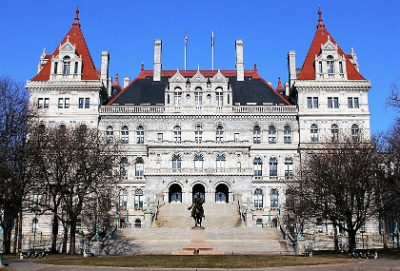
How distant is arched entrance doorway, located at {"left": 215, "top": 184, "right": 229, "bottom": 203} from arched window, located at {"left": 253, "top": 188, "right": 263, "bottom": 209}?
362 centimetres

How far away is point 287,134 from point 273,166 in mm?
4634

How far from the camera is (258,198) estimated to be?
5794 centimetres

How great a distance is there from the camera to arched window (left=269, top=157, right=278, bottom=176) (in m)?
59.4

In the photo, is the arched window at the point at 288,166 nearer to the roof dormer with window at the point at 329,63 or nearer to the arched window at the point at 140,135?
the roof dormer with window at the point at 329,63

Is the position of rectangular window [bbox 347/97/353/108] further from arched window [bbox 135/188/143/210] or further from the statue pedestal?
the statue pedestal

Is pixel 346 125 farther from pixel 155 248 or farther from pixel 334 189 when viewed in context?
pixel 155 248

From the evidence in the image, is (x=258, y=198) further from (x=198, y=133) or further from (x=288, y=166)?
(x=198, y=133)

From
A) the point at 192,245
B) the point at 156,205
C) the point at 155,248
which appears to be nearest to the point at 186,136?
the point at 156,205

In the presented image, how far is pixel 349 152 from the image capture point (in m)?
43.8

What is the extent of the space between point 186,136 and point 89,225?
55.0 ft

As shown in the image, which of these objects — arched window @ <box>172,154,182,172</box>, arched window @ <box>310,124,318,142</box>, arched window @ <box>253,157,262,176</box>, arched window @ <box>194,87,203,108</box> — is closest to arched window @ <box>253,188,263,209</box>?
arched window @ <box>253,157,262,176</box>

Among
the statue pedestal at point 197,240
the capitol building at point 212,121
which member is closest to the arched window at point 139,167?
the capitol building at point 212,121

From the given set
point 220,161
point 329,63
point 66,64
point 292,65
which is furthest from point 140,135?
point 329,63

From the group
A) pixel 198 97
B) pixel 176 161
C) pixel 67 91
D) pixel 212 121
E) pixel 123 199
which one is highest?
pixel 67 91
